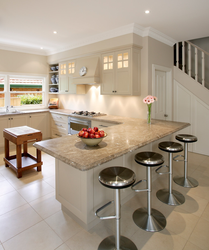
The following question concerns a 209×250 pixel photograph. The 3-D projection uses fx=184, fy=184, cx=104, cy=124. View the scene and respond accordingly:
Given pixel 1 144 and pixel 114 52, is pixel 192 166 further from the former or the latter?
pixel 1 144

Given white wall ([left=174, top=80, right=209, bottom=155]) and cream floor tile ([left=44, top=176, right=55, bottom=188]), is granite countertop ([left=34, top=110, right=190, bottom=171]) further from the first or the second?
white wall ([left=174, top=80, right=209, bottom=155])

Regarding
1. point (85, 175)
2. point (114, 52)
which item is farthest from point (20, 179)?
point (114, 52)

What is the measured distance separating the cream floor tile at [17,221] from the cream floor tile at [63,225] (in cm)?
18

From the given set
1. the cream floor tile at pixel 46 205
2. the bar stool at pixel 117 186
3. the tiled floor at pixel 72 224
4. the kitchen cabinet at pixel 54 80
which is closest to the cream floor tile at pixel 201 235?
the tiled floor at pixel 72 224

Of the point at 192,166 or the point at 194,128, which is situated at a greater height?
the point at 194,128

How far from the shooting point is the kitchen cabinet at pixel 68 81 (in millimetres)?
5297

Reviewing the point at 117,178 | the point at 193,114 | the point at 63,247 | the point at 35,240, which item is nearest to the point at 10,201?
the point at 35,240

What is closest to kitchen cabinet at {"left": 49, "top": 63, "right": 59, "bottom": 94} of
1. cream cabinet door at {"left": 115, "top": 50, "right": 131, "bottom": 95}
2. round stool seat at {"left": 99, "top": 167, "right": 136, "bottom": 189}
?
cream cabinet door at {"left": 115, "top": 50, "right": 131, "bottom": 95}

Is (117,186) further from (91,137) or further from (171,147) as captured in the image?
(171,147)

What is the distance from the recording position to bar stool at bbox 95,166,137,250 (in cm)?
157

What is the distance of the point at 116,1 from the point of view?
272cm

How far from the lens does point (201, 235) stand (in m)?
1.99

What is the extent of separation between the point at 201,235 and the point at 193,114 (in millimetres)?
3241

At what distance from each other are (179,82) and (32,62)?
14.7ft
